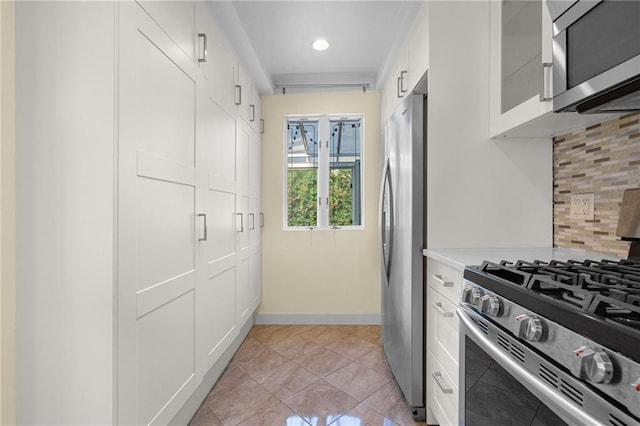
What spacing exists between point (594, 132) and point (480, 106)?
52 cm

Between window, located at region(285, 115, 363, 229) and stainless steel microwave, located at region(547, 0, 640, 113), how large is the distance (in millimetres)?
2285

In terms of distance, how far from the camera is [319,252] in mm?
3383

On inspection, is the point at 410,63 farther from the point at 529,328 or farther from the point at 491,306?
the point at 529,328

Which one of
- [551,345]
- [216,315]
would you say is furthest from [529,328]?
[216,315]

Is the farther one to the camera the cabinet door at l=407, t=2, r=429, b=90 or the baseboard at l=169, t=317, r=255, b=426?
the cabinet door at l=407, t=2, r=429, b=90

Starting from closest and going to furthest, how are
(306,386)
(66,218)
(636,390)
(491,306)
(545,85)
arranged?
(636,390), (491,306), (66,218), (545,85), (306,386)

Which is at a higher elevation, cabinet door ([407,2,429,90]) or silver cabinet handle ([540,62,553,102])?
cabinet door ([407,2,429,90])

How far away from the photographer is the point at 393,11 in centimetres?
226

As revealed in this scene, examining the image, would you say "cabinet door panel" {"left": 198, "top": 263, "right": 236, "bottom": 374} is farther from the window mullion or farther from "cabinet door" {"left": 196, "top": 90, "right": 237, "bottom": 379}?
the window mullion

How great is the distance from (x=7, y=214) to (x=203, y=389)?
147 centimetres

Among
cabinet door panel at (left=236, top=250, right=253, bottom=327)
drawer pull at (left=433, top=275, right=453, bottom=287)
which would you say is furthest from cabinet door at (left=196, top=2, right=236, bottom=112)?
drawer pull at (left=433, top=275, right=453, bottom=287)

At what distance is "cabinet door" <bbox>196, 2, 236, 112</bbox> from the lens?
177 centimetres

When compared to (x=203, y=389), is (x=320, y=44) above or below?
above

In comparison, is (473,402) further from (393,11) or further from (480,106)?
(393,11)
